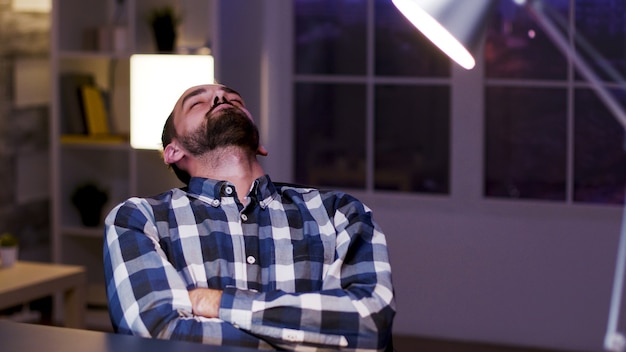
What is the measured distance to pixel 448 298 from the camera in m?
5.20

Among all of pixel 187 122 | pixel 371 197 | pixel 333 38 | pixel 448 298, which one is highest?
pixel 333 38

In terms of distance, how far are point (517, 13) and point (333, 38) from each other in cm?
94

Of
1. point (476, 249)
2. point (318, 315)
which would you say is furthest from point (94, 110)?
point (318, 315)

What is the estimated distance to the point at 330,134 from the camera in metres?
5.55

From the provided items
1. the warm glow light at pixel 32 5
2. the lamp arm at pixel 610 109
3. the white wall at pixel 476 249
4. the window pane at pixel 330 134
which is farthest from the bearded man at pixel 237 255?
the warm glow light at pixel 32 5

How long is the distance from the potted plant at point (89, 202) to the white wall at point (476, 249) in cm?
92

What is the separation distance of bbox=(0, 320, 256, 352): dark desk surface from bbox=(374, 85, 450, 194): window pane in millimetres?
3862

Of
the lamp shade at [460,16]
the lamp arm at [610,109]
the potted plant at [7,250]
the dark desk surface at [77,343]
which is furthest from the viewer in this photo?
the lamp arm at [610,109]

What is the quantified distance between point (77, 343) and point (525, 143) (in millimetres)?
3927

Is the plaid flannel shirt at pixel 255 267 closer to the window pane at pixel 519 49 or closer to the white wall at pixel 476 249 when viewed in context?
the white wall at pixel 476 249

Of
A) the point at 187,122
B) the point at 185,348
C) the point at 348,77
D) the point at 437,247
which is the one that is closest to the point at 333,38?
the point at 348,77

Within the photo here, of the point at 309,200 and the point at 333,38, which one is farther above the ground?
the point at 333,38

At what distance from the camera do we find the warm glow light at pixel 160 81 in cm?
498

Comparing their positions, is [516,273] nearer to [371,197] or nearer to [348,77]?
[371,197]
